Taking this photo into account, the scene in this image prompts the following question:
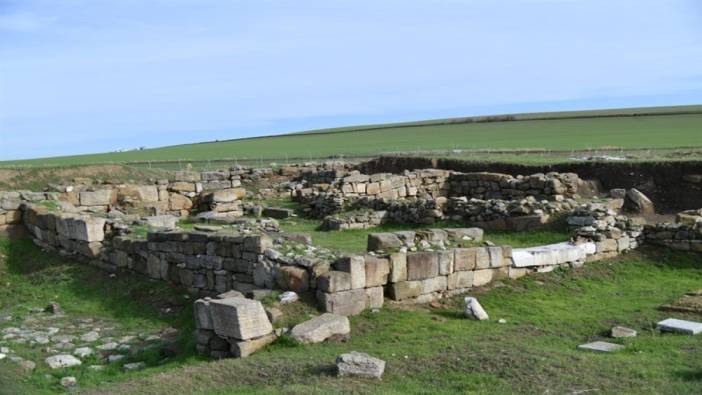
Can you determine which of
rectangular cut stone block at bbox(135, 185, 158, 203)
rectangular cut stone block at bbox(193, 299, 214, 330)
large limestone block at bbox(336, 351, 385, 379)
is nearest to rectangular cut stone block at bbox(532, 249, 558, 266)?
large limestone block at bbox(336, 351, 385, 379)

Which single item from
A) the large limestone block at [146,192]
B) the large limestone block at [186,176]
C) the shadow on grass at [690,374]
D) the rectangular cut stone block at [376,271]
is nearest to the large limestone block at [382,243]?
the rectangular cut stone block at [376,271]

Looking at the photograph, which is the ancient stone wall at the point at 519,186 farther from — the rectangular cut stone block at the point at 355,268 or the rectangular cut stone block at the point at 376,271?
the rectangular cut stone block at the point at 355,268

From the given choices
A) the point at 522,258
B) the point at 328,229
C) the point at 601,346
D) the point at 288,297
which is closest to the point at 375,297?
the point at 288,297

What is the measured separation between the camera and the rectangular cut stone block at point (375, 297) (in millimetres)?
12656

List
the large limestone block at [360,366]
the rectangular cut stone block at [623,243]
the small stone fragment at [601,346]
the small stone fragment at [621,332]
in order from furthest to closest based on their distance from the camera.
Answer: the rectangular cut stone block at [623,243]
the small stone fragment at [621,332]
the small stone fragment at [601,346]
the large limestone block at [360,366]

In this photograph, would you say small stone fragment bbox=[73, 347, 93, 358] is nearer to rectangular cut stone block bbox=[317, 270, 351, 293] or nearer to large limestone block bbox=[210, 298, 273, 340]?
large limestone block bbox=[210, 298, 273, 340]

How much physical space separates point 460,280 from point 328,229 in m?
8.92

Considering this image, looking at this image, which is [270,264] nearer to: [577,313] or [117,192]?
[577,313]

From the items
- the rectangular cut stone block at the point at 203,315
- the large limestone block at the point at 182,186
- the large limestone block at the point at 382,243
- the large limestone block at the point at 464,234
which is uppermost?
the large limestone block at the point at 182,186

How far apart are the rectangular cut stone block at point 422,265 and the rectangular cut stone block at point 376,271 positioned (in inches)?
20.6

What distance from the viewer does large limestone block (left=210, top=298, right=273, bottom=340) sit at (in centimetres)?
1088

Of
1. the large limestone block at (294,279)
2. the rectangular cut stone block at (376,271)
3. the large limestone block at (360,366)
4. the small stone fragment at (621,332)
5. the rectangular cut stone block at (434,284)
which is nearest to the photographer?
the large limestone block at (360,366)

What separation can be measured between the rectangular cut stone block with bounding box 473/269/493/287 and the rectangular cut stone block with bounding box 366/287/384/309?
2.50 m

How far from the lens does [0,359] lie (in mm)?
11641
